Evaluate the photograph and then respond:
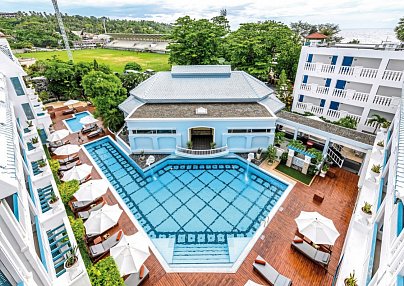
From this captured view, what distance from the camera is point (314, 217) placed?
13.1 m

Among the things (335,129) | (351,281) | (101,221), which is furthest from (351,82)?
(101,221)

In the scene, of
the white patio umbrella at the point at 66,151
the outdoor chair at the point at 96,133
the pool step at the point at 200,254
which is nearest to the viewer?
the pool step at the point at 200,254

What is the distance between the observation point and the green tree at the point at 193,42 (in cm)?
3441

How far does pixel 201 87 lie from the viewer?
80.1ft

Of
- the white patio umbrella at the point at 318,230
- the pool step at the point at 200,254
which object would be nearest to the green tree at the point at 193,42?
the pool step at the point at 200,254

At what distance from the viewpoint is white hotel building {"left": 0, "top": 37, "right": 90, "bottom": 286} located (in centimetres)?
519

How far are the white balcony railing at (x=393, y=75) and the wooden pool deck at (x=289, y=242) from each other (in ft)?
32.8

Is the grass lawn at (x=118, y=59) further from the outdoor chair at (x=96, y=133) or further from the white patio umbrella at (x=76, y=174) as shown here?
the white patio umbrella at (x=76, y=174)

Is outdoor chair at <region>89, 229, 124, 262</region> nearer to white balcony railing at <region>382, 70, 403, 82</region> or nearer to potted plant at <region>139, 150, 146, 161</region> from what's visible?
potted plant at <region>139, 150, 146, 161</region>

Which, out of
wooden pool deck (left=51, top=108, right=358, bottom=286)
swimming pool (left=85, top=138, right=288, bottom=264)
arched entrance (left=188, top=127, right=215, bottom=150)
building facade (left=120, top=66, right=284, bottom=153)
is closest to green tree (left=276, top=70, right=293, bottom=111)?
building facade (left=120, top=66, right=284, bottom=153)

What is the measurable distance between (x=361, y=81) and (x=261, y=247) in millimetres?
19899

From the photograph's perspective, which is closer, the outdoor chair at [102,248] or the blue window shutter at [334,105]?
the outdoor chair at [102,248]

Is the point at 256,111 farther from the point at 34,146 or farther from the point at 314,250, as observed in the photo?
the point at 34,146

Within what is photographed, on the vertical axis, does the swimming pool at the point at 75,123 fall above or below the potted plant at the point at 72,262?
below
